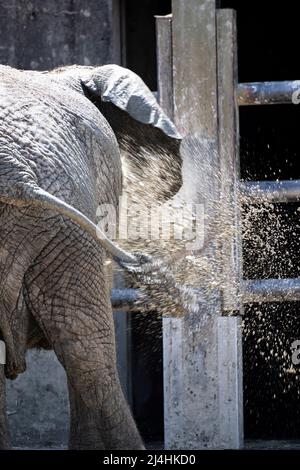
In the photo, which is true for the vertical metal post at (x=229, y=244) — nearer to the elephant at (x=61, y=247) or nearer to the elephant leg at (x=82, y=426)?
the elephant at (x=61, y=247)

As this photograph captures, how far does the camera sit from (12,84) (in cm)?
453

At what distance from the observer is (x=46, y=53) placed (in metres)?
6.91

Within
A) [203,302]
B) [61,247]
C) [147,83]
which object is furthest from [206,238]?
A: [147,83]

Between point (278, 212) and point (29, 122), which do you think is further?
point (278, 212)

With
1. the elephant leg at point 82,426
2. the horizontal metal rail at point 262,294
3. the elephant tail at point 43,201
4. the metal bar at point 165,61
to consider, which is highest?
the metal bar at point 165,61

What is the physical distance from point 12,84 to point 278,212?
4275mm

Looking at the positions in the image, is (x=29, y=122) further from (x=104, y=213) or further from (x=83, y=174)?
(x=104, y=213)

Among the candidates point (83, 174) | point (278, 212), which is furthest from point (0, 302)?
point (278, 212)

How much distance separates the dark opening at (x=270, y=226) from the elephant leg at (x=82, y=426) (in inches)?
79.6

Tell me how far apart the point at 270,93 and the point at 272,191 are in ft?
1.40

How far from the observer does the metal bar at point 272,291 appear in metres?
6.37

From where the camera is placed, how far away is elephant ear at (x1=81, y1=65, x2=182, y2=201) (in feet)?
17.6

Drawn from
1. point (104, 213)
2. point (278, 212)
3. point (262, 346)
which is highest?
point (104, 213)

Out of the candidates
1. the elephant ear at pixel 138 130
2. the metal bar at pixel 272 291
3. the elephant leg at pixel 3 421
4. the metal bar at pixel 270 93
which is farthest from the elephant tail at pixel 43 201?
the metal bar at pixel 270 93
